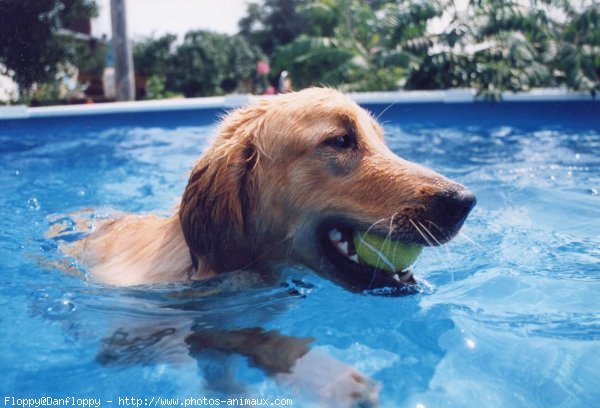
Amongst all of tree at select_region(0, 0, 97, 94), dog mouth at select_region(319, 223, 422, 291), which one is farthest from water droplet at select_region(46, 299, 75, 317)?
tree at select_region(0, 0, 97, 94)

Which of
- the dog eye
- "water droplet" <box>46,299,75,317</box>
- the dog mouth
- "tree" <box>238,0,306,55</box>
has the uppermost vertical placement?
"tree" <box>238,0,306,55</box>

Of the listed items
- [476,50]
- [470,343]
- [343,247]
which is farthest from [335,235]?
[476,50]

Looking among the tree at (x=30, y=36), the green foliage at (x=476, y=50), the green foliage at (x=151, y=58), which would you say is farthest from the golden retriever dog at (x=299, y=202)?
the green foliage at (x=151, y=58)

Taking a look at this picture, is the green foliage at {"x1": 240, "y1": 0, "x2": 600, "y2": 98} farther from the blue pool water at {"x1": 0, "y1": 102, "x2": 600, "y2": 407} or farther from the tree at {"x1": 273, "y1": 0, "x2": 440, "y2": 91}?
the blue pool water at {"x1": 0, "y1": 102, "x2": 600, "y2": 407}

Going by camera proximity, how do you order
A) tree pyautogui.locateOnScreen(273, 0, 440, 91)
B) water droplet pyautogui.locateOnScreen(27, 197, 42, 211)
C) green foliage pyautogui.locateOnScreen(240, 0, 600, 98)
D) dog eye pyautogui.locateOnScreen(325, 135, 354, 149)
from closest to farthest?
dog eye pyautogui.locateOnScreen(325, 135, 354, 149) < water droplet pyautogui.locateOnScreen(27, 197, 42, 211) < green foliage pyautogui.locateOnScreen(240, 0, 600, 98) < tree pyautogui.locateOnScreen(273, 0, 440, 91)

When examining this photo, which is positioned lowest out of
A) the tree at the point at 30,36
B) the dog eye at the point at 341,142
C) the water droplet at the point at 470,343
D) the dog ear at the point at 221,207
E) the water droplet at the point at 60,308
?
the water droplet at the point at 60,308

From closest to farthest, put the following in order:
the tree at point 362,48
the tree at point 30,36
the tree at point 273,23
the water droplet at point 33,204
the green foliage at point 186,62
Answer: the tree at point 30,36, the water droplet at point 33,204, the tree at point 362,48, the green foliage at point 186,62, the tree at point 273,23

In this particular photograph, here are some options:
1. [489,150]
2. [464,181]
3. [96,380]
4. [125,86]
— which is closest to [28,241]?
[96,380]

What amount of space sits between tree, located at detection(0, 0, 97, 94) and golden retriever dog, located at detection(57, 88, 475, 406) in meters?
2.00

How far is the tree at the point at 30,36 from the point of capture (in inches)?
164

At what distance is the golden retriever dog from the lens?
280 cm

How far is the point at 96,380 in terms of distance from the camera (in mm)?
2521

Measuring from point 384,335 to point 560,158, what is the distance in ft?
18.3

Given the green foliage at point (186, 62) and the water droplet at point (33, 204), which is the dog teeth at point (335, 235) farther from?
the green foliage at point (186, 62)
